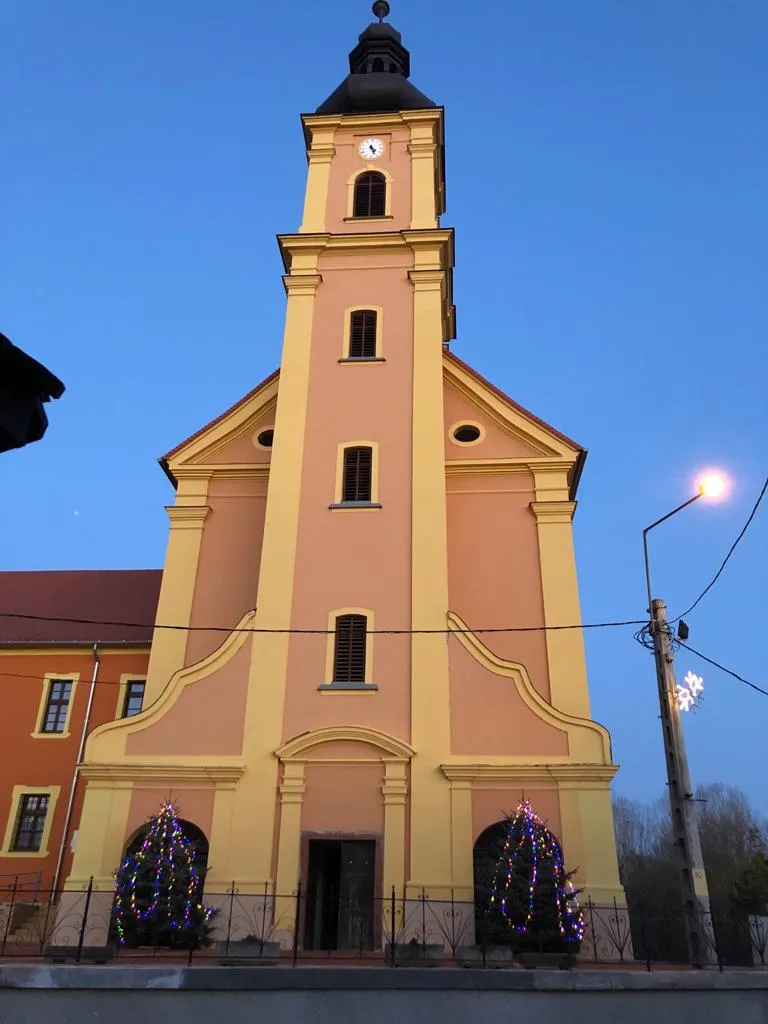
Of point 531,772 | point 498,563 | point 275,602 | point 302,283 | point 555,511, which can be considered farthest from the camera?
point 302,283

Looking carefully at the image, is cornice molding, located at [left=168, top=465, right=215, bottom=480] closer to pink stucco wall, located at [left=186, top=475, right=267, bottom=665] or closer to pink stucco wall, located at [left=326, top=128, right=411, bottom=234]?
pink stucco wall, located at [left=186, top=475, right=267, bottom=665]

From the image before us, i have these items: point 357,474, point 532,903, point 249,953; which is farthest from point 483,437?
point 249,953

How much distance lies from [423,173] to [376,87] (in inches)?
189

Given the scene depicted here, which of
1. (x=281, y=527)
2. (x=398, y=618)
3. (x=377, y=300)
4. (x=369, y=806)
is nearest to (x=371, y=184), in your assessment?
(x=377, y=300)

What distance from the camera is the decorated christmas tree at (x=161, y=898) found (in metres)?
14.8

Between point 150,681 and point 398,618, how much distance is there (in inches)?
257

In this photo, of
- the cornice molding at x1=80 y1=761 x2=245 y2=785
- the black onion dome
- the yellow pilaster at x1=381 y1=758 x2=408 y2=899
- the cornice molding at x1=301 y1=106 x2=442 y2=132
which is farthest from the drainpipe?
the black onion dome

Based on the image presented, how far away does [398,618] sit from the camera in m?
18.9

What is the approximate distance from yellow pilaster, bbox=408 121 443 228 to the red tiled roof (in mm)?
14658

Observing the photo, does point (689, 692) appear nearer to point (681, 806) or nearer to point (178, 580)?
point (681, 806)

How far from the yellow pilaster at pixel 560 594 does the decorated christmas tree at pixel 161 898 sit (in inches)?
331

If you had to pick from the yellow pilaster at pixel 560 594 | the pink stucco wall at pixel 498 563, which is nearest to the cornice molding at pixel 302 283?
the pink stucco wall at pixel 498 563

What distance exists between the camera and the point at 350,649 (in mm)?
18781

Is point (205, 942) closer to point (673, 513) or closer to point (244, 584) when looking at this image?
point (244, 584)
